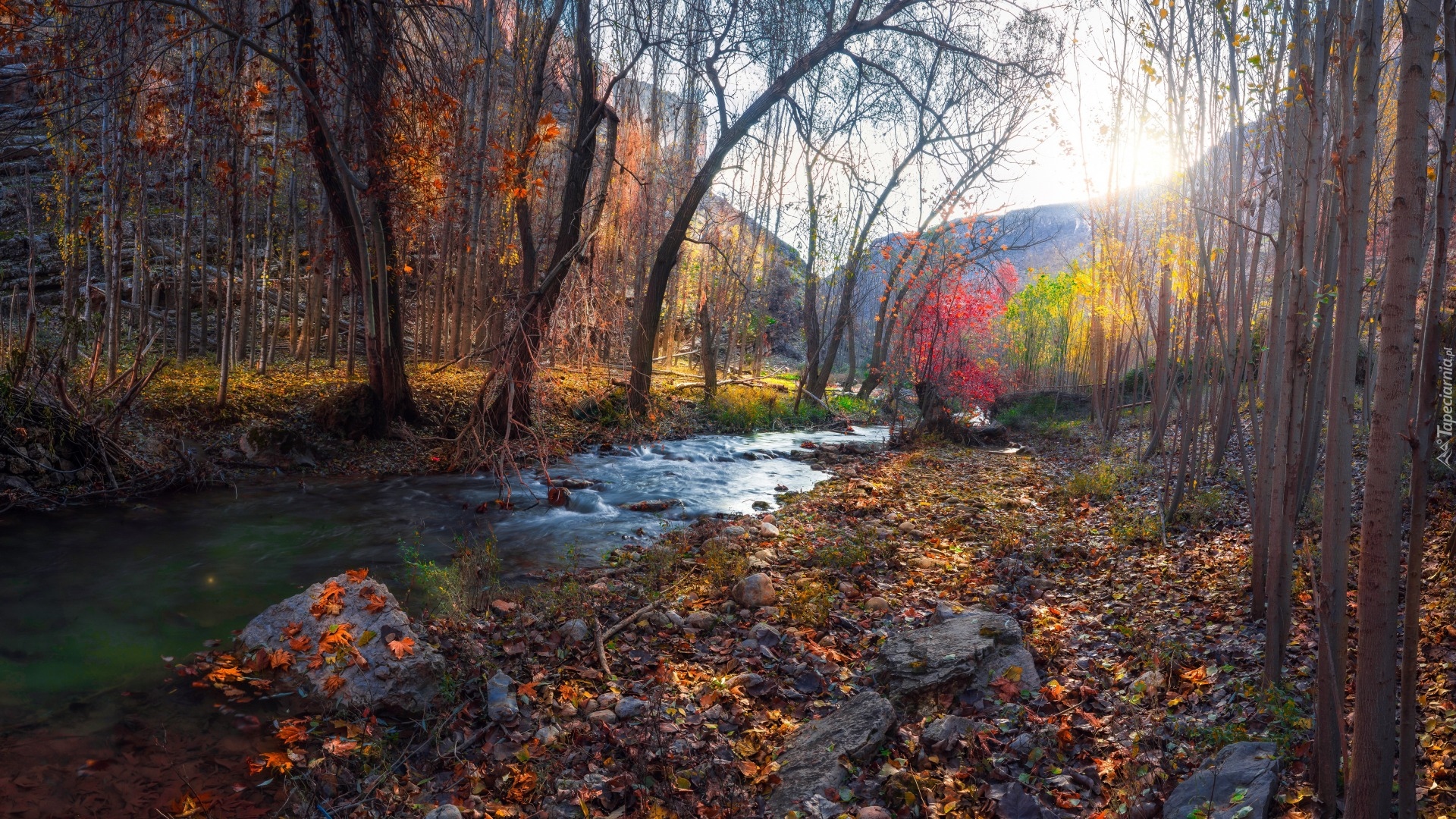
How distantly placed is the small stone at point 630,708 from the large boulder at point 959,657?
1263 millimetres

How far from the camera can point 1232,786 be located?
8.15ft

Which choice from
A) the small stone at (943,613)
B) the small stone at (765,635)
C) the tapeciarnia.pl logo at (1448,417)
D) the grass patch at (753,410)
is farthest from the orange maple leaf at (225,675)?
the grass patch at (753,410)

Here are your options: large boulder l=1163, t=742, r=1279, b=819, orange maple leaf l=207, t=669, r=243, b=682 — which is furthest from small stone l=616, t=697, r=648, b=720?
large boulder l=1163, t=742, r=1279, b=819

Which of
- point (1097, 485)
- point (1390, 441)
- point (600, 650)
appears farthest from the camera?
point (1097, 485)

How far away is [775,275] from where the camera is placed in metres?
40.1

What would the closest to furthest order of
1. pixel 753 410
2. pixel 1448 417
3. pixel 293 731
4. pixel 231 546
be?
pixel 293 731 → pixel 1448 417 → pixel 231 546 → pixel 753 410

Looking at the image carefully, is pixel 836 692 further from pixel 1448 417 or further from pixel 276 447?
pixel 276 447

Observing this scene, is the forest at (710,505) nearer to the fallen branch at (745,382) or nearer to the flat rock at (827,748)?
the flat rock at (827,748)

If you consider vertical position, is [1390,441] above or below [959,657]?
above

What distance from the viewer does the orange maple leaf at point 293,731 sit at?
11.4 feet

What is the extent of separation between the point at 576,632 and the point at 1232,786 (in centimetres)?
333

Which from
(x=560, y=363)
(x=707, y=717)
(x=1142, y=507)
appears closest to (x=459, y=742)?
(x=707, y=717)

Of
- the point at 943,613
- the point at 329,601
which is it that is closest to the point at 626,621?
the point at 329,601

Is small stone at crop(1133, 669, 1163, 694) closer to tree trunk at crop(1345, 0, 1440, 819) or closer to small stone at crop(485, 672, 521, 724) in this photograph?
tree trunk at crop(1345, 0, 1440, 819)
